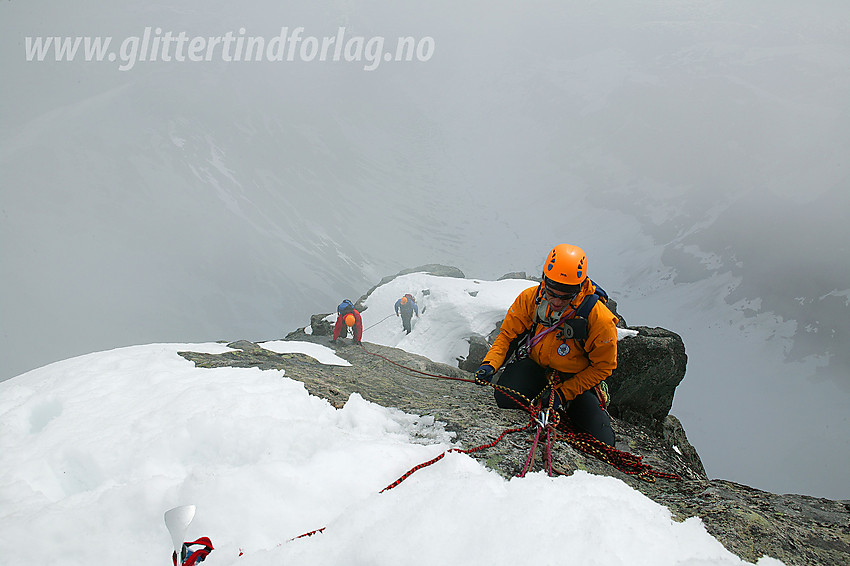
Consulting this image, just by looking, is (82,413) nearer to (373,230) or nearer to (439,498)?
(439,498)

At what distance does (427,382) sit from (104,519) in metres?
4.34

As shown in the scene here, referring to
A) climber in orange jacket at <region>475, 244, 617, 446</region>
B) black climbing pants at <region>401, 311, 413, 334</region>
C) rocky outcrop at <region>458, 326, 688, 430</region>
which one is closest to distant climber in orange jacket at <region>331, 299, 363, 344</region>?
black climbing pants at <region>401, 311, 413, 334</region>

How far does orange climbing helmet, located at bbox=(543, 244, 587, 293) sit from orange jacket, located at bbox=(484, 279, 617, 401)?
259mm

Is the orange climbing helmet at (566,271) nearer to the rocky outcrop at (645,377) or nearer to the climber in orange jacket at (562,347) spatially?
the climber in orange jacket at (562,347)

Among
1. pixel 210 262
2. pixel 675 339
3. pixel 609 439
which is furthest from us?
pixel 210 262

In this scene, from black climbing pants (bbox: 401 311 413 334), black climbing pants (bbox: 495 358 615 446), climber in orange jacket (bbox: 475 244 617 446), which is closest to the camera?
climber in orange jacket (bbox: 475 244 617 446)

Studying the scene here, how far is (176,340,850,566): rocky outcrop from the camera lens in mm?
2148

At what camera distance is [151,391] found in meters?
3.64

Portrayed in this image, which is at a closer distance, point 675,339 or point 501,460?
point 501,460

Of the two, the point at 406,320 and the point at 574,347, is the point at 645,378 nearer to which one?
the point at 574,347

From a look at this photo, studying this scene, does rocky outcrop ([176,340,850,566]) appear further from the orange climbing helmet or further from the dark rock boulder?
the orange climbing helmet

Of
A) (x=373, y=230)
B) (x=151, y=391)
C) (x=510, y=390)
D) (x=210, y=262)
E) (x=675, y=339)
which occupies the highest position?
(x=373, y=230)

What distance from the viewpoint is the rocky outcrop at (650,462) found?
2.15m

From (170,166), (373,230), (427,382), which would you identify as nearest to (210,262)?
(170,166)
